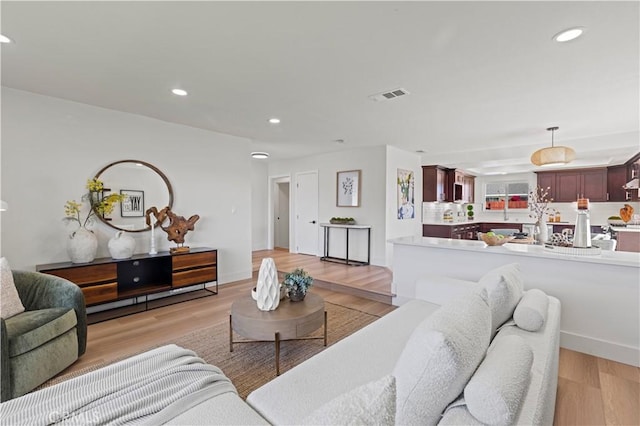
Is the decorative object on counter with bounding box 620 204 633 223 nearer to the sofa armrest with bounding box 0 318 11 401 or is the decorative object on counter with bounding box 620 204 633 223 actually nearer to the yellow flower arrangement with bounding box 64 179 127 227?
the yellow flower arrangement with bounding box 64 179 127 227

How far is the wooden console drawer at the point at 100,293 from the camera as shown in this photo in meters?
3.09

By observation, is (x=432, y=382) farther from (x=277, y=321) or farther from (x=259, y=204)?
(x=259, y=204)

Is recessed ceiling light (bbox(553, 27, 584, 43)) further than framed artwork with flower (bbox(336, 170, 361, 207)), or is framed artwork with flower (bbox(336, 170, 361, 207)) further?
framed artwork with flower (bbox(336, 170, 361, 207))

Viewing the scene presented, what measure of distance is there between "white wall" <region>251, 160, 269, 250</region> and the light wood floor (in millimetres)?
2832

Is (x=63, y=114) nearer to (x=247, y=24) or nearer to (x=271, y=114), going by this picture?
(x=271, y=114)

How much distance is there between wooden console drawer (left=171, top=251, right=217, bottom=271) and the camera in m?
3.83

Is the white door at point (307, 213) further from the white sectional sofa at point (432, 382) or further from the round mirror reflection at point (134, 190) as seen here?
the white sectional sofa at point (432, 382)

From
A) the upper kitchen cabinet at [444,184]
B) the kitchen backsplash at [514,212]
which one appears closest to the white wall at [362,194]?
the upper kitchen cabinet at [444,184]

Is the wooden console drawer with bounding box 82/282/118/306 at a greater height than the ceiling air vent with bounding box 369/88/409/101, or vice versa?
the ceiling air vent with bounding box 369/88/409/101

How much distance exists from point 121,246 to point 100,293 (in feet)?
1.77

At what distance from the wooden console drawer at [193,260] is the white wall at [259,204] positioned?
3386 millimetres

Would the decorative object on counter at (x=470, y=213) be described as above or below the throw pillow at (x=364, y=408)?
above

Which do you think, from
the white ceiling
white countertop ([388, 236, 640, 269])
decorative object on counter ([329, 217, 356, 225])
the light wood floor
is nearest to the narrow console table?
decorative object on counter ([329, 217, 356, 225])

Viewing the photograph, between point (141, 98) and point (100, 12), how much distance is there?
61.6 inches
